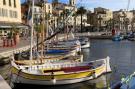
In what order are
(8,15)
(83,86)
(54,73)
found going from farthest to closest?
1. (8,15)
2. (83,86)
3. (54,73)

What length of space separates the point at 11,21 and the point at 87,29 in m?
89.3

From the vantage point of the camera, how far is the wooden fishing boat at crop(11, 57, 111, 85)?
2712cm

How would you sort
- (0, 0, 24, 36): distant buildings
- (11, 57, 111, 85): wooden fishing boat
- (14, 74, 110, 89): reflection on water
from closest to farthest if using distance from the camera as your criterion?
(11, 57, 111, 85): wooden fishing boat
(14, 74, 110, 89): reflection on water
(0, 0, 24, 36): distant buildings

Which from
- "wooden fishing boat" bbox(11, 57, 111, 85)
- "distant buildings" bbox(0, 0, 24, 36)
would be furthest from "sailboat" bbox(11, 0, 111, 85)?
"distant buildings" bbox(0, 0, 24, 36)

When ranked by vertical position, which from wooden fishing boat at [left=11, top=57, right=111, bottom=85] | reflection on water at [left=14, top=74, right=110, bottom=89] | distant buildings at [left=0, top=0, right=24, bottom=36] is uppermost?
distant buildings at [left=0, top=0, right=24, bottom=36]

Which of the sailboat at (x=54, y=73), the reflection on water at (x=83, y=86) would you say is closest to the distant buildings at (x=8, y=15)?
the sailboat at (x=54, y=73)

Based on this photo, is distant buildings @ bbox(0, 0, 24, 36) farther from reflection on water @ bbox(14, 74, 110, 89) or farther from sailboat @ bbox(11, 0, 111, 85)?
reflection on water @ bbox(14, 74, 110, 89)

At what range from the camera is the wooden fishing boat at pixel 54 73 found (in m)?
27.1

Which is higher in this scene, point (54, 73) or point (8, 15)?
point (8, 15)

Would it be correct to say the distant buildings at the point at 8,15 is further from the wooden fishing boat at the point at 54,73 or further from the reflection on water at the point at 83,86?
the reflection on water at the point at 83,86

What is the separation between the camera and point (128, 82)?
15.8 metres

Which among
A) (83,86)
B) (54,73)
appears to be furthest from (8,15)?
(83,86)

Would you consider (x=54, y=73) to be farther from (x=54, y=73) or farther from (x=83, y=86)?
(x=83, y=86)

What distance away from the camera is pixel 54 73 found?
27.5 metres
